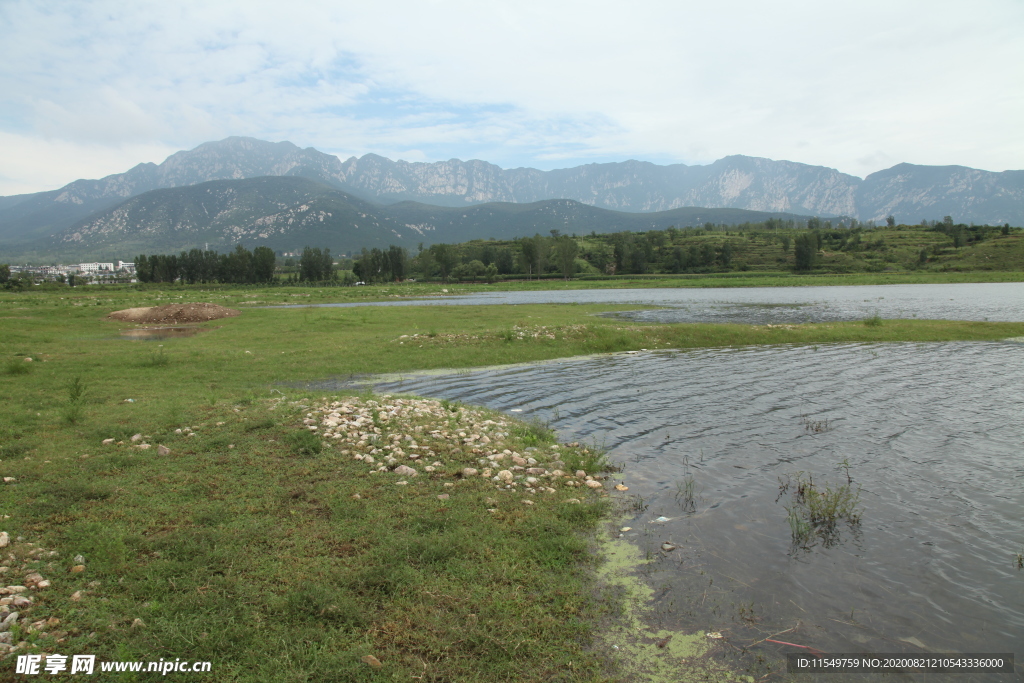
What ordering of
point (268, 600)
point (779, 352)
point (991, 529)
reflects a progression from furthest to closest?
point (779, 352) → point (991, 529) → point (268, 600)

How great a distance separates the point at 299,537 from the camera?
7.93 meters

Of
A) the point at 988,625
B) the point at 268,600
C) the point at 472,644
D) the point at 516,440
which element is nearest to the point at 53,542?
the point at 268,600

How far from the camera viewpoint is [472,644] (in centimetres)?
585

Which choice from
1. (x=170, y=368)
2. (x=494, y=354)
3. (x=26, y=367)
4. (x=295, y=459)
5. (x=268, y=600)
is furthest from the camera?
(x=494, y=354)

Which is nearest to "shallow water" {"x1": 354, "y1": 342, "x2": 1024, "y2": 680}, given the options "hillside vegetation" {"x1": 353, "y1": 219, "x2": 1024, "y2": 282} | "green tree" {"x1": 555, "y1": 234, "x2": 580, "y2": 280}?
"green tree" {"x1": 555, "y1": 234, "x2": 580, "y2": 280}

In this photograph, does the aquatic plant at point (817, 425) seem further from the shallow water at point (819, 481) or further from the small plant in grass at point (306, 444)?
the small plant in grass at point (306, 444)

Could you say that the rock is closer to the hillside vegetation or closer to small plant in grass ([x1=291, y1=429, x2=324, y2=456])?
small plant in grass ([x1=291, y1=429, x2=324, y2=456])

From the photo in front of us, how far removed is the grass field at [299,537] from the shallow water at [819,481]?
163 cm

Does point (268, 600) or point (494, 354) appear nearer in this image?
point (268, 600)

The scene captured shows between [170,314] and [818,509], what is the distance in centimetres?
5740

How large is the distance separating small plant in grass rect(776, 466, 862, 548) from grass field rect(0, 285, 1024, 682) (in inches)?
136

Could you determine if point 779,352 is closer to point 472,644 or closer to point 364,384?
point 364,384

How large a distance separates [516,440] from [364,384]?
35.3 ft

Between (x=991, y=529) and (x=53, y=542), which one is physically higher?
(x=53, y=542)
